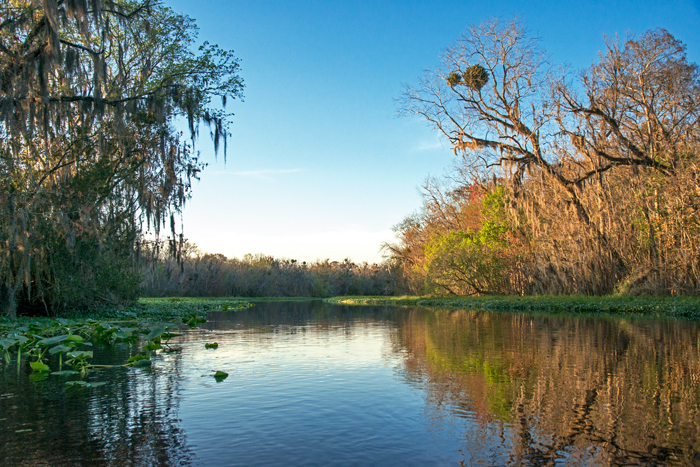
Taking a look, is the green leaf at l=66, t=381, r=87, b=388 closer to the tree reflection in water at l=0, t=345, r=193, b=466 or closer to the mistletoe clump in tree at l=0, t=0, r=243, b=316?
the tree reflection in water at l=0, t=345, r=193, b=466

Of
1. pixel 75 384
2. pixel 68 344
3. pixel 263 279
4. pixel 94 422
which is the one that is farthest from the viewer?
pixel 263 279

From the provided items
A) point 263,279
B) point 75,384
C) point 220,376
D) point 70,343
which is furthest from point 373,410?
point 263,279

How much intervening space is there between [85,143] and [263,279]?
48947 mm

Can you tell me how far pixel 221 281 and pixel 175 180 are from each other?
43.3 m

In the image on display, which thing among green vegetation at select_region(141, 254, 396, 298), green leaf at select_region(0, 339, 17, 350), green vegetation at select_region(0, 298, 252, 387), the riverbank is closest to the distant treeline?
green vegetation at select_region(141, 254, 396, 298)

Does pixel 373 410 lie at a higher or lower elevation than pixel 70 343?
lower

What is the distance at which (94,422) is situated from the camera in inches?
214

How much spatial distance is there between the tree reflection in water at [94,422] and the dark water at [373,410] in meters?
0.02

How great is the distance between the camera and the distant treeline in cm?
5791

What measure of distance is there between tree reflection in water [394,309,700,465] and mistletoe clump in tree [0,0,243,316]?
11732 millimetres

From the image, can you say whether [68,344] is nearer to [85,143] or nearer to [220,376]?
[220,376]

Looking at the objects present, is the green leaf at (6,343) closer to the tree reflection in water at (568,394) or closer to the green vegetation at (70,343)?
the green vegetation at (70,343)

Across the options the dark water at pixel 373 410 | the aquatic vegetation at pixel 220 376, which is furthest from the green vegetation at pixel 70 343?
the aquatic vegetation at pixel 220 376

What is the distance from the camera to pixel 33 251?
55.3 feet
